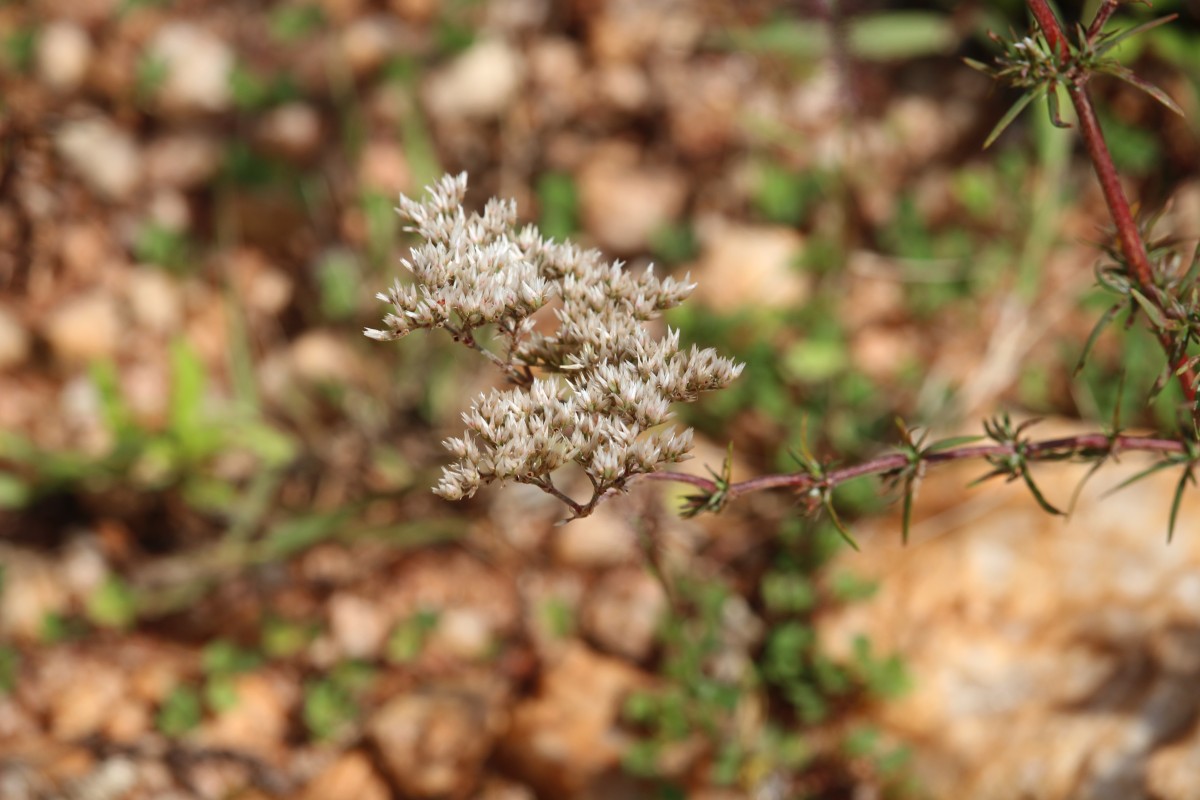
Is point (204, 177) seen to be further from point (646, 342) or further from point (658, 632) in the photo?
point (646, 342)

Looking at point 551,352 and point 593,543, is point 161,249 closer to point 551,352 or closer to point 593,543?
point 593,543

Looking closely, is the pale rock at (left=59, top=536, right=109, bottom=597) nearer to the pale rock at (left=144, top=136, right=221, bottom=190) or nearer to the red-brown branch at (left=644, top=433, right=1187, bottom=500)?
the pale rock at (left=144, top=136, right=221, bottom=190)

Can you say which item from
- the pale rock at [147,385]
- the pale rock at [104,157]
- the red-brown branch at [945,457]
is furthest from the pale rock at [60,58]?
the red-brown branch at [945,457]

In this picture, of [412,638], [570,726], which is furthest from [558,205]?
[570,726]

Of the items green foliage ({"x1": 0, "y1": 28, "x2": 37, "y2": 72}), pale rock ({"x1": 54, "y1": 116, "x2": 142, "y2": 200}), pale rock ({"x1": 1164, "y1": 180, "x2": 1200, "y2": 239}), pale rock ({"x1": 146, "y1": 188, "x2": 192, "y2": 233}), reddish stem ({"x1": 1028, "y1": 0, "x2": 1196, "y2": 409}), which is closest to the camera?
reddish stem ({"x1": 1028, "y1": 0, "x2": 1196, "y2": 409})

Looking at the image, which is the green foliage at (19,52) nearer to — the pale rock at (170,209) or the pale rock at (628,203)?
the pale rock at (170,209)

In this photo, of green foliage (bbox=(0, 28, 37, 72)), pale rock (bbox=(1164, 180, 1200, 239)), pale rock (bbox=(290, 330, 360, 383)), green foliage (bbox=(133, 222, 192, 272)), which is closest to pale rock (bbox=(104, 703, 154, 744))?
pale rock (bbox=(290, 330, 360, 383))

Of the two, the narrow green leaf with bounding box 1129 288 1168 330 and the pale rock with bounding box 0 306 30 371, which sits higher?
the pale rock with bounding box 0 306 30 371
